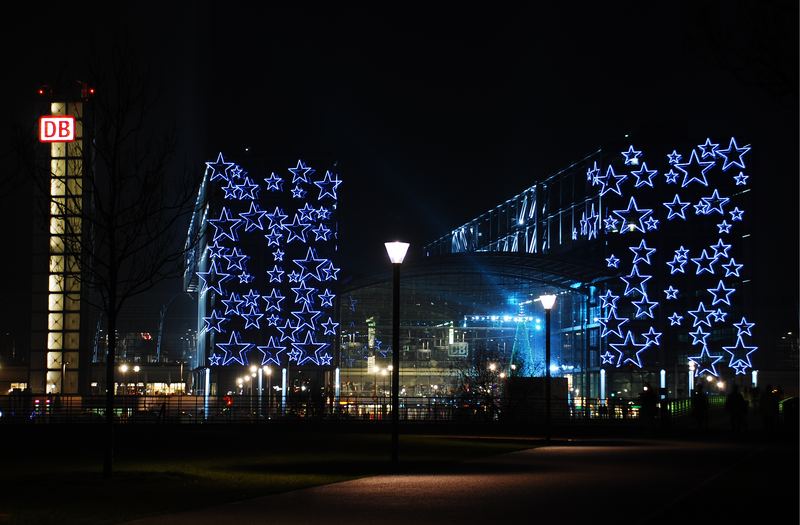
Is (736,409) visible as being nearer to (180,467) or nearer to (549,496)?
(180,467)

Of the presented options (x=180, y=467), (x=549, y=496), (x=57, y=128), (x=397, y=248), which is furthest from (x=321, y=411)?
(x=549, y=496)

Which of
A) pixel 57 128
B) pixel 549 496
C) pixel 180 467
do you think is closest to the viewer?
pixel 549 496

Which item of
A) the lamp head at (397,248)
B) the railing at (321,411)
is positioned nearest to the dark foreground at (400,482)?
the lamp head at (397,248)

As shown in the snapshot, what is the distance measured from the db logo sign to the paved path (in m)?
50.1

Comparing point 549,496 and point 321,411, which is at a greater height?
point 321,411

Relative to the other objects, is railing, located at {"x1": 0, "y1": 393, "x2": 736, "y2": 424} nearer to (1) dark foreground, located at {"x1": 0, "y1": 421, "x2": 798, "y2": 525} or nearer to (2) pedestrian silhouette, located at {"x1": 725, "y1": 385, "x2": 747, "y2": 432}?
(2) pedestrian silhouette, located at {"x1": 725, "y1": 385, "x2": 747, "y2": 432}

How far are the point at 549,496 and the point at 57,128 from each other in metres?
57.8

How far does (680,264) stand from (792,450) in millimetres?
51605

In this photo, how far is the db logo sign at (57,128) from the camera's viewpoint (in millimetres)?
68438

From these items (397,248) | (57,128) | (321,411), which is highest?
(57,128)

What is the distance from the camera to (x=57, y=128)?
2714 inches

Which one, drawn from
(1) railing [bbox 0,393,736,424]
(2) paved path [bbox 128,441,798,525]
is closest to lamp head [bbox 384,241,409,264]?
(2) paved path [bbox 128,441,798,525]

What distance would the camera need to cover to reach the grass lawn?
15875 millimetres

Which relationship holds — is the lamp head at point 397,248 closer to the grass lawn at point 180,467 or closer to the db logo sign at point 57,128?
the grass lawn at point 180,467
